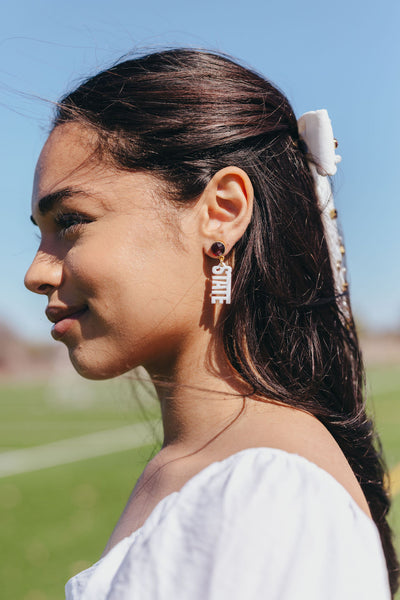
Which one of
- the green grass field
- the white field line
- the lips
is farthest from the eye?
the white field line

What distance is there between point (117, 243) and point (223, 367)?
1.30 feet

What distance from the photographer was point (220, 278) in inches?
63.7

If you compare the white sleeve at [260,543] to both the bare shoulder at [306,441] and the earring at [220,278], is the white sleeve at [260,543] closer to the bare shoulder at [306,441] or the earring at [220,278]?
the bare shoulder at [306,441]

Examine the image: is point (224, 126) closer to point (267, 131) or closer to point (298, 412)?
point (267, 131)

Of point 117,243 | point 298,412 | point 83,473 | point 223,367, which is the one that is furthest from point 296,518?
point 83,473

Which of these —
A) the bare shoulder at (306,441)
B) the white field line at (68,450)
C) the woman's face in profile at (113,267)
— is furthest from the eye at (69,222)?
the white field line at (68,450)

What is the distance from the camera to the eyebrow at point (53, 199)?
1619 millimetres

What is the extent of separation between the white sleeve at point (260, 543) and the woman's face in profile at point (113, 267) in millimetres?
452

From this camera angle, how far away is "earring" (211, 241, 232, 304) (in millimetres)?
1605

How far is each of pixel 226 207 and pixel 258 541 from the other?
80 cm

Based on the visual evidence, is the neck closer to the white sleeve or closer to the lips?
the lips

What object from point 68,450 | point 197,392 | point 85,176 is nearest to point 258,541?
point 197,392

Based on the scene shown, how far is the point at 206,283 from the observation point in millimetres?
1635

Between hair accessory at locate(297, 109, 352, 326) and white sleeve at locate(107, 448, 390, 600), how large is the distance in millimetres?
876
